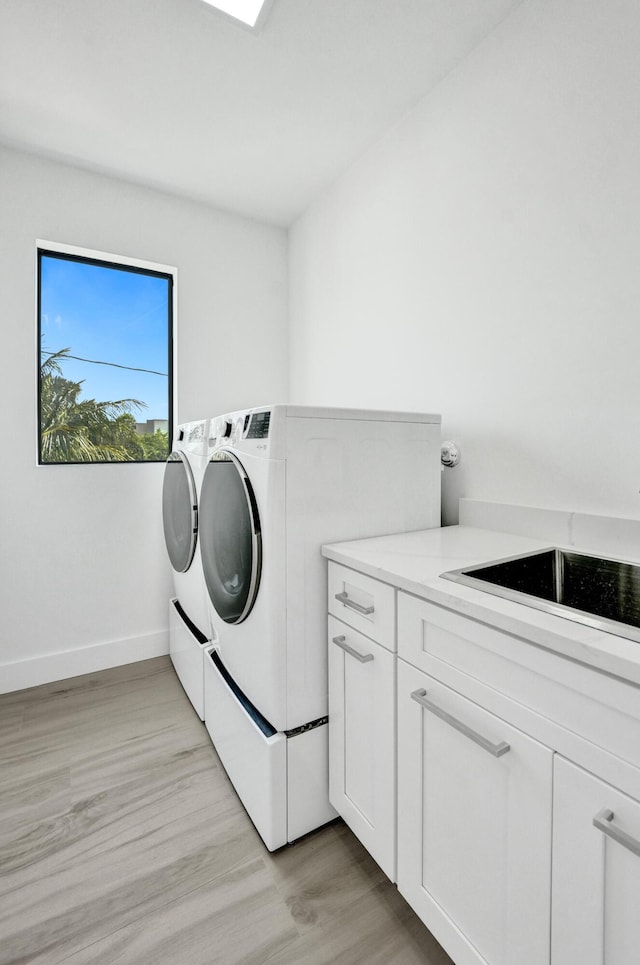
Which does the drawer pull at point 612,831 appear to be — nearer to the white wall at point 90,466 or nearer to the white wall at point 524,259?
the white wall at point 524,259

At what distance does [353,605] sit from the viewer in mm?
1221

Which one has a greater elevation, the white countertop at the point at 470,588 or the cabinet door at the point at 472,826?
the white countertop at the point at 470,588

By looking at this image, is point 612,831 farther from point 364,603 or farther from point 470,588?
point 364,603

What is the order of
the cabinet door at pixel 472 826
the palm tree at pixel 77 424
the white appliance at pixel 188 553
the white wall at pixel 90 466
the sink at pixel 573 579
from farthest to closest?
the palm tree at pixel 77 424, the white wall at pixel 90 466, the white appliance at pixel 188 553, the sink at pixel 573 579, the cabinet door at pixel 472 826

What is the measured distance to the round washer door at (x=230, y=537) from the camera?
1.33 m

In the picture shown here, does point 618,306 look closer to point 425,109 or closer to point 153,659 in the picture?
point 425,109

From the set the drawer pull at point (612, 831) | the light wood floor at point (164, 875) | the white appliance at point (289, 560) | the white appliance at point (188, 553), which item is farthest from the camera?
the white appliance at point (188, 553)

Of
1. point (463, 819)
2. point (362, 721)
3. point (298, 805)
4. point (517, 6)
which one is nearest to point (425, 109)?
point (517, 6)

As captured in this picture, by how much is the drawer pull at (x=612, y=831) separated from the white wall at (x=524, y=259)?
874 mm

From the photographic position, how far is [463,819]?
0.89 meters

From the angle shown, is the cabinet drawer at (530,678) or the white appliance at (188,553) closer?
the cabinet drawer at (530,678)

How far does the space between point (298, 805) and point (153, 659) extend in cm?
152

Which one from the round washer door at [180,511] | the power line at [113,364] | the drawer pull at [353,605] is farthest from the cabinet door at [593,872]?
the power line at [113,364]

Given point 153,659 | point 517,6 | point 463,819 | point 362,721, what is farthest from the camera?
point 153,659
